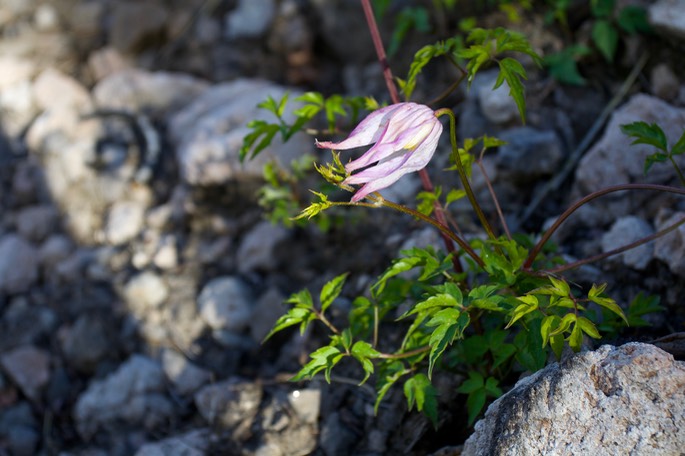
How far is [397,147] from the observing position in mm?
1686

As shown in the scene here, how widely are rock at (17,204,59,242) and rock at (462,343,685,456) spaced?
2.80 meters

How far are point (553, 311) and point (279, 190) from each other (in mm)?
1452

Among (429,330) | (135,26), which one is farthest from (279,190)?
(135,26)

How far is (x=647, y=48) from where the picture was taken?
313 cm

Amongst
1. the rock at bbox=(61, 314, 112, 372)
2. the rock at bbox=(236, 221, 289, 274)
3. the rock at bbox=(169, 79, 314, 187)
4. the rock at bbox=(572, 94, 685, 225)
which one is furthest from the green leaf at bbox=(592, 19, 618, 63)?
the rock at bbox=(61, 314, 112, 372)

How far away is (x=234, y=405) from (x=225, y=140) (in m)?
1.38

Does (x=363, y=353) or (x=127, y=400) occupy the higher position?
(x=363, y=353)

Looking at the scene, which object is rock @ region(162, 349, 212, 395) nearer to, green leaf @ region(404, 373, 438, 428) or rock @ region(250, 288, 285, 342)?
rock @ region(250, 288, 285, 342)

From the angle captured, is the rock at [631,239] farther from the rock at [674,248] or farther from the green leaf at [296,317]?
the green leaf at [296,317]

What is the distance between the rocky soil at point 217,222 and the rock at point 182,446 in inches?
0.5

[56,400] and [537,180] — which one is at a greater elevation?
[537,180]

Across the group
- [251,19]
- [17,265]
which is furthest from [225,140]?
[17,265]

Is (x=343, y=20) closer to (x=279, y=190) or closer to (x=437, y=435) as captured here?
(x=279, y=190)

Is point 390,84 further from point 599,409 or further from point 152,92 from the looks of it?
point 152,92
